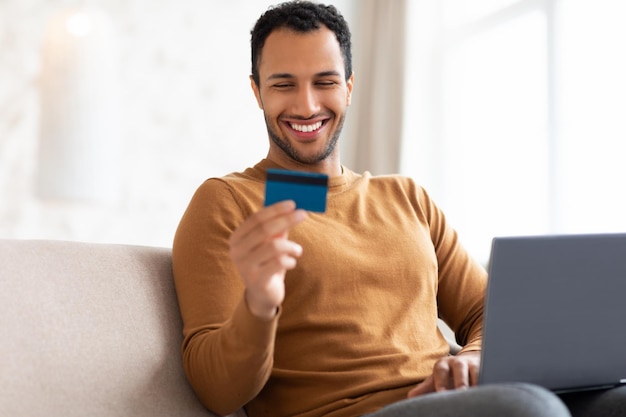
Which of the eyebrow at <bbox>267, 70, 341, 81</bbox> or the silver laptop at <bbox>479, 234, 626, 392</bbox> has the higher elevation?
the eyebrow at <bbox>267, 70, 341, 81</bbox>

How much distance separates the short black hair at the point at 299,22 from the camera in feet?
5.26

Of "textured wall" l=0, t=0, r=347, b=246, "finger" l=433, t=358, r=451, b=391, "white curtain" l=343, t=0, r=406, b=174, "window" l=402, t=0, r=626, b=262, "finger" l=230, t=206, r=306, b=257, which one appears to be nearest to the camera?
"finger" l=230, t=206, r=306, b=257

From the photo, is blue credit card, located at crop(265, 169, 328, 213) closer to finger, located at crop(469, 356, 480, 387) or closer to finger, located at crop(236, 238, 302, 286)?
finger, located at crop(236, 238, 302, 286)

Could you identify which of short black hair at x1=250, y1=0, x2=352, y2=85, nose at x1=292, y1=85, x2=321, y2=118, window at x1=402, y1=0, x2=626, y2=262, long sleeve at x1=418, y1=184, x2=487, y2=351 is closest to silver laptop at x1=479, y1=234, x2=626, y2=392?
long sleeve at x1=418, y1=184, x2=487, y2=351

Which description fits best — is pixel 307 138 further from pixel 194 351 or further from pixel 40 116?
pixel 40 116

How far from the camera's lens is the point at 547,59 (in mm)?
3049

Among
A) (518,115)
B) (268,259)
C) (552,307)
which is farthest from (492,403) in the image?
(518,115)

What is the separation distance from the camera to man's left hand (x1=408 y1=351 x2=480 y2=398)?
48.4 inches

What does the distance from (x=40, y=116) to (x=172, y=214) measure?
671 mm

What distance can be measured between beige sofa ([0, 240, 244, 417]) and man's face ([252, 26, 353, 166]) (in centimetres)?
38

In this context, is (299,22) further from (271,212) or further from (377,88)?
(377,88)

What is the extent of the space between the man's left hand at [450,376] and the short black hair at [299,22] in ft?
2.25

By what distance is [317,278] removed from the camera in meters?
1.38

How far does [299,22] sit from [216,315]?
62 centimetres
